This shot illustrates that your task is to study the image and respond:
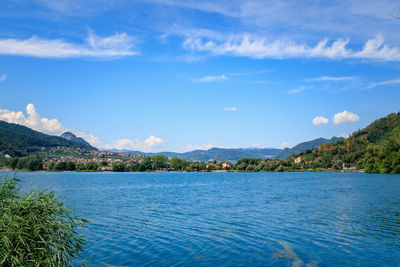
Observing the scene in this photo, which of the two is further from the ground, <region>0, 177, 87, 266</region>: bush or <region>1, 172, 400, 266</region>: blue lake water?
<region>0, 177, 87, 266</region>: bush

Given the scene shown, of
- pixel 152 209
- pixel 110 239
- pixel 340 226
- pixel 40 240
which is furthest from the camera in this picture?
pixel 152 209

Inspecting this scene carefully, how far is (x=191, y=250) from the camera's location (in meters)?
16.9

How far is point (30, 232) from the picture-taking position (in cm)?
812

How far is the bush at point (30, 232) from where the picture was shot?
7.67 m

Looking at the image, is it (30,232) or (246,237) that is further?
(246,237)

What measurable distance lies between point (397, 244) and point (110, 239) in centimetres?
1733

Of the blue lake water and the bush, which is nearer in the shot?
the bush

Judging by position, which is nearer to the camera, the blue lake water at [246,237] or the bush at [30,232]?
the bush at [30,232]

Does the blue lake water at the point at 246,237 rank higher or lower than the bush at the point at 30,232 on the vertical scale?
lower

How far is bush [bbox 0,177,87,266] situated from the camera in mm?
7672

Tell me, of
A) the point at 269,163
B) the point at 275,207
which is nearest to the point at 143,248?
the point at 275,207

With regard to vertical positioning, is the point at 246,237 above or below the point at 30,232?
below

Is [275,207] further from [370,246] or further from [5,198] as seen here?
[5,198]

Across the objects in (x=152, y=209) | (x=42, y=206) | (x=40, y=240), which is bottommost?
(x=152, y=209)
